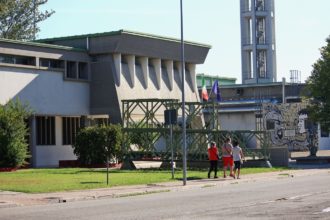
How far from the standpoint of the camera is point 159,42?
53375 mm

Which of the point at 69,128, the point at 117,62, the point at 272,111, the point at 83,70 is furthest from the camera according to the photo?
the point at 272,111

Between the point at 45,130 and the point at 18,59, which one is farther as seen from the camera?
the point at 45,130

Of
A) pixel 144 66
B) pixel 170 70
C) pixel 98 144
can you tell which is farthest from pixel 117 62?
pixel 98 144

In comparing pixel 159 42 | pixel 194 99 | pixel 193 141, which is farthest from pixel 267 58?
pixel 193 141

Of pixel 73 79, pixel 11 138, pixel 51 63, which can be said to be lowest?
pixel 11 138

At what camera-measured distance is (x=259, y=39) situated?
80375 millimetres

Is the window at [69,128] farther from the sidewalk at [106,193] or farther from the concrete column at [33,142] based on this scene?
the sidewalk at [106,193]

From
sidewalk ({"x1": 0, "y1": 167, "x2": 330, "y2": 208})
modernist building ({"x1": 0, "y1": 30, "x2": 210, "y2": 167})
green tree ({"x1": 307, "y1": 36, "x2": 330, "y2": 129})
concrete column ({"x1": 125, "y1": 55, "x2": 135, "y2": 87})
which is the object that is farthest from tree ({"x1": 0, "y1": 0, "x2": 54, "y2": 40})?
sidewalk ({"x1": 0, "y1": 167, "x2": 330, "y2": 208})

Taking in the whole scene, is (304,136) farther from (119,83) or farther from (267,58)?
(119,83)

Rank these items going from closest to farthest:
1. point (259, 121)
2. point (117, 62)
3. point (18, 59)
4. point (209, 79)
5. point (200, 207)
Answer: point (200, 207) → point (18, 59) → point (117, 62) → point (259, 121) → point (209, 79)

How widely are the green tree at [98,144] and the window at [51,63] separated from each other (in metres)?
6.17

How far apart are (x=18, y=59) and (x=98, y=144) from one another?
26.1 feet

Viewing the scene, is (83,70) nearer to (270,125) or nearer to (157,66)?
(157,66)

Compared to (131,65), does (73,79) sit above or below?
→ below
